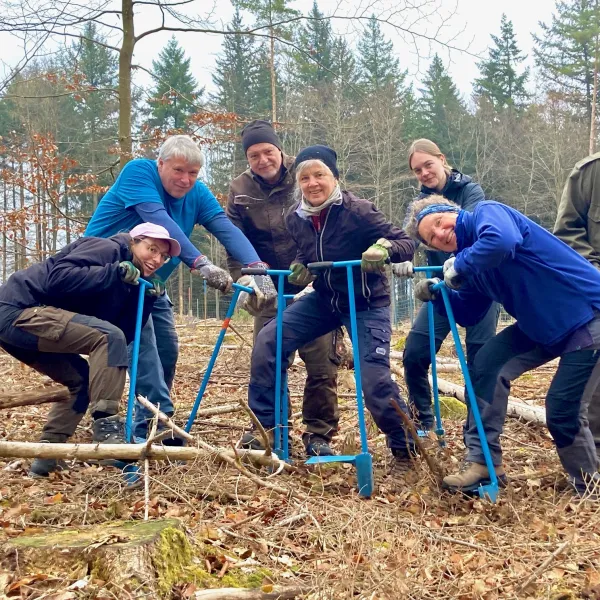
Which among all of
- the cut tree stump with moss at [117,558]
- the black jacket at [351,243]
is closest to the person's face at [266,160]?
the black jacket at [351,243]

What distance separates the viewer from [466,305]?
5.06 meters

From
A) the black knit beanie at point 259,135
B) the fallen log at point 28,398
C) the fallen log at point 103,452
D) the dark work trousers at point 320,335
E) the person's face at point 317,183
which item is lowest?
the fallen log at point 103,452

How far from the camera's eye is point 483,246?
13.3 ft

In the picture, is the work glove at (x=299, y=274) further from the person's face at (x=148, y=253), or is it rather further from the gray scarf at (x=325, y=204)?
the person's face at (x=148, y=253)

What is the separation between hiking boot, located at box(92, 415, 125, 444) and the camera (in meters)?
4.52

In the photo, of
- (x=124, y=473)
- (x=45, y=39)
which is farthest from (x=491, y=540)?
(x=45, y=39)

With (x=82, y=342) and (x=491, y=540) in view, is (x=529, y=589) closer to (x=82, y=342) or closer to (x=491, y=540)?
(x=491, y=540)

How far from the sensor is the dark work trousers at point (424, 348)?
5.47 m

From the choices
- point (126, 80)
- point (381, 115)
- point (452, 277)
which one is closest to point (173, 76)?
point (381, 115)

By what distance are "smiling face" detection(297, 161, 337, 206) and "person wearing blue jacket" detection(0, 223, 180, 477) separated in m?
1.02

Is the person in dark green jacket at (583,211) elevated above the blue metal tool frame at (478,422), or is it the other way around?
the person in dark green jacket at (583,211)

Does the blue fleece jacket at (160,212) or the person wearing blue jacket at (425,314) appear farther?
the person wearing blue jacket at (425,314)

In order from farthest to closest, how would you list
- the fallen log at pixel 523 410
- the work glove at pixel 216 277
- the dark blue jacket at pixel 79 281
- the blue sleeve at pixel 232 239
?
the fallen log at pixel 523 410
the blue sleeve at pixel 232 239
the work glove at pixel 216 277
the dark blue jacket at pixel 79 281

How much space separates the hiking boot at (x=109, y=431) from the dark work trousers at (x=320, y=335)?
3.28 ft
